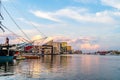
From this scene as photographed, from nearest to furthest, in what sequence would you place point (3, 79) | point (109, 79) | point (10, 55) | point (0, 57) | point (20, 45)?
point (3, 79), point (109, 79), point (0, 57), point (10, 55), point (20, 45)

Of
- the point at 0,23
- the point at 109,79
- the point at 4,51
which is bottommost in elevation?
the point at 109,79

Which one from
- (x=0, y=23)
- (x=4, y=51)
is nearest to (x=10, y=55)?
(x=4, y=51)

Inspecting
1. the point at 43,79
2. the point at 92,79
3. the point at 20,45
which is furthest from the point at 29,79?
the point at 20,45

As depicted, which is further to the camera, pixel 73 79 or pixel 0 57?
pixel 0 57

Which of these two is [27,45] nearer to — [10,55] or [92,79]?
[10,55]

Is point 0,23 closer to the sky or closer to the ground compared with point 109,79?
closer to the sky

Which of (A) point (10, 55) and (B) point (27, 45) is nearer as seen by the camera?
(A) point (10, 55)

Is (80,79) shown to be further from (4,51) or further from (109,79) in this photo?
(4,51)

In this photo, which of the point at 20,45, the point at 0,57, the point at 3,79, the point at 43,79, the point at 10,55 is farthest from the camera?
the point at 20,45

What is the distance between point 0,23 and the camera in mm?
118562

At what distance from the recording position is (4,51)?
4422 inches

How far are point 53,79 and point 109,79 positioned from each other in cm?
1201

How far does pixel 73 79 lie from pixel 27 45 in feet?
329

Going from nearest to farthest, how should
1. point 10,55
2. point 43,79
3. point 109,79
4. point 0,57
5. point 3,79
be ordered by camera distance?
point 3,79, point 43,79, point 109,79, point 0,57, point 10,55
